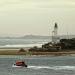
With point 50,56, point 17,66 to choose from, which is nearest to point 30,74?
point 17,66

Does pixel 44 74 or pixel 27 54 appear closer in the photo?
pixel 44 74

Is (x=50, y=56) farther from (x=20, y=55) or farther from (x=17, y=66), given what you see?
(x=17, y=66)

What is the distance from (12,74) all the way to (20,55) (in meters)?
89.0

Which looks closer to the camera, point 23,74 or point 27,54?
point 23,74

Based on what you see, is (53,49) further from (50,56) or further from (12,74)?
(12,74)

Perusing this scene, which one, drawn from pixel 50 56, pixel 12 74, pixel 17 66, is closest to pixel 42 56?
pixel 50 56

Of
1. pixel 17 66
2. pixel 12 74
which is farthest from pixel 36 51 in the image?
pixel 12 74

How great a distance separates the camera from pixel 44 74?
102312 mm

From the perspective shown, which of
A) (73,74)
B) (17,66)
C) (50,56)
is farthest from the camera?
(50,56)

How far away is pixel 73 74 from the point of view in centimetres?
10181

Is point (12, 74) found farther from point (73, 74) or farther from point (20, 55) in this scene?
point (20, 55)

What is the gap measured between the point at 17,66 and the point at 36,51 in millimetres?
71086

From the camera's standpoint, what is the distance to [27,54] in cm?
19488

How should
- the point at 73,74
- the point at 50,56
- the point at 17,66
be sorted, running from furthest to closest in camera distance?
the point at 50,56 < the point at 17,66 < the point at 73,74
